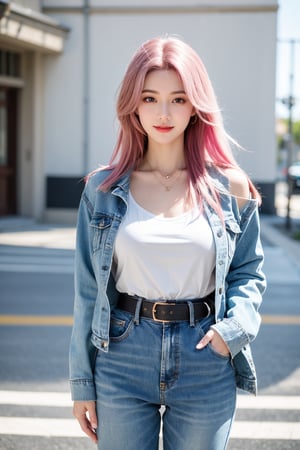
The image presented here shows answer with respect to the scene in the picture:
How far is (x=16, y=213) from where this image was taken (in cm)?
1697

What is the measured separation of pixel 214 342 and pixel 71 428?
2496 millimetres

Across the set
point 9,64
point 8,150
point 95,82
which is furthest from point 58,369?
point 95,82

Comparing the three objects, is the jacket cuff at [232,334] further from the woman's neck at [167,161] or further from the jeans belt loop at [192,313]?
the woman's neck at [167,161]

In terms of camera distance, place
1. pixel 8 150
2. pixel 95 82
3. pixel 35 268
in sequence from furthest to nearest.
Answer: pixel 95 82, pixel 8 150, pixel 35 268

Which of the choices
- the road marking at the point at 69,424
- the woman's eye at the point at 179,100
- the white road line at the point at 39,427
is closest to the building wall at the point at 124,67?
the road marking at the point at 69,424

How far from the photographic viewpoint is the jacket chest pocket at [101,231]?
230cm

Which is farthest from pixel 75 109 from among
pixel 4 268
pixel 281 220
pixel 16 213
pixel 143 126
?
pixel 143 126

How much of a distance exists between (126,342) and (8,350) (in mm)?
4197

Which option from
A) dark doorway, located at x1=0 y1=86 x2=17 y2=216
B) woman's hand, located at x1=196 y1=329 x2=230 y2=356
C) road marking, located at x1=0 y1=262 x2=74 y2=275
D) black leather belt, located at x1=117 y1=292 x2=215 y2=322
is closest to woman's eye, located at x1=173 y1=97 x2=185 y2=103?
black leather belt, located at x1=117 y1=292 x2=215 y2=322

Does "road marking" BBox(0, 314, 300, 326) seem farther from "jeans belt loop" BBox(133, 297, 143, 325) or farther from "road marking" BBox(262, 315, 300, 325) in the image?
"jeans belt loop" BBox(133, 297, 143, 325)

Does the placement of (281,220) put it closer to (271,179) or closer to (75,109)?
(271,179)

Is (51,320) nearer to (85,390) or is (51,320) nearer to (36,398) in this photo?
(36,398)

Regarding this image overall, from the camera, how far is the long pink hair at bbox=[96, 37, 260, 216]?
2287 millimetres

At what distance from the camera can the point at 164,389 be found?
220cm
